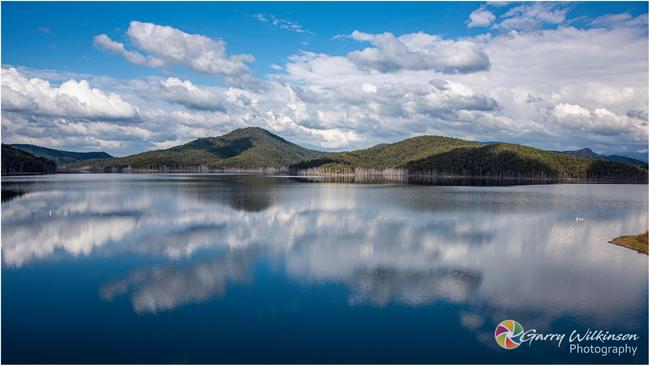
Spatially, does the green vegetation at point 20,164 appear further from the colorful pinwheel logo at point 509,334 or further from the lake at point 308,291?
the colorful pinwheel logo at point 509,334

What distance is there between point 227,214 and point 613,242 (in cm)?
3234

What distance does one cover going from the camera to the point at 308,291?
17.9 m

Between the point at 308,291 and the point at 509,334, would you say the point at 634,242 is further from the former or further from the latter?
the point at 308,291

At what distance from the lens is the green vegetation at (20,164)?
160250 mm

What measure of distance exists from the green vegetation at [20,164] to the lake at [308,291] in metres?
158

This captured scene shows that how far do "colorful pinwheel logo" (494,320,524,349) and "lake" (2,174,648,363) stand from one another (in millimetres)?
257

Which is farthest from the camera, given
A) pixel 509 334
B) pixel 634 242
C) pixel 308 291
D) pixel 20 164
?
pixel 20 164

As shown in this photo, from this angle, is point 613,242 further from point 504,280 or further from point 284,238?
point 284,238

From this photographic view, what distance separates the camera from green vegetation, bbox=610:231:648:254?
2648 cm

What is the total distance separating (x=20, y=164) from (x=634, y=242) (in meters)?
200

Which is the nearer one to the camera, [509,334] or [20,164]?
[509,334]

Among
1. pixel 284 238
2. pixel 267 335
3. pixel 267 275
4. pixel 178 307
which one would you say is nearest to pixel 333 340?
pixel 267 335

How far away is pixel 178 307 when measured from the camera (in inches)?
622

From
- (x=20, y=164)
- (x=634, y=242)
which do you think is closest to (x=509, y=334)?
(x=634, y=242)
